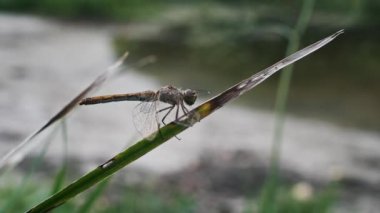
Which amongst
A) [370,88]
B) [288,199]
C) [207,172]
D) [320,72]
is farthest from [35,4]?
[288,199]

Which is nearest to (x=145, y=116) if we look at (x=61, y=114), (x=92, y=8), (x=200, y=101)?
(x=61, y=114)

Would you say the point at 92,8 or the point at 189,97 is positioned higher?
the point at 92,8

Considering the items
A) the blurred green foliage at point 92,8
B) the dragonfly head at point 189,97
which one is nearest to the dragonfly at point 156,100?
the dragonfly head at point 189,97

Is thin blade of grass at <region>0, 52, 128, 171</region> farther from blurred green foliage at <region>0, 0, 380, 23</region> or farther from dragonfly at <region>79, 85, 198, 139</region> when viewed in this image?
blurred green foliage at <region>0, 0, 380, 23</region>

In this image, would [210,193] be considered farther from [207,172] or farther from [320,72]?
[320,72]

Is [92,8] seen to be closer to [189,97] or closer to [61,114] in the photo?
[189,97]

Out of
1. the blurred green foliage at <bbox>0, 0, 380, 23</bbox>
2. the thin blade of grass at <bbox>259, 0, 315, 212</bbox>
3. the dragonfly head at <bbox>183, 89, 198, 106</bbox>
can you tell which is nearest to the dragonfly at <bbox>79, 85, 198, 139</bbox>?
the dragonfly head at <bbox>183, 89, 198, 106</bbox>
